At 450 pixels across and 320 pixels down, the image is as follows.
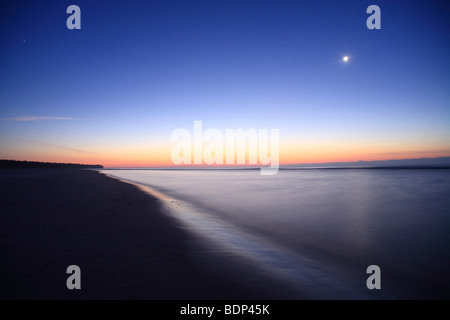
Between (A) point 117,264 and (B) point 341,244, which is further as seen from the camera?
(B) point 341,244

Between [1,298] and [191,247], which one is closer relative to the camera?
[1,298]

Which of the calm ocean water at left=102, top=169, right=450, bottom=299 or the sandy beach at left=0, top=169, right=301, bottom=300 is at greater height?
the sandy beach at left=0, top=169, right=301, bottom=300

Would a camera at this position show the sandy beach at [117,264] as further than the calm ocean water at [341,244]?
No

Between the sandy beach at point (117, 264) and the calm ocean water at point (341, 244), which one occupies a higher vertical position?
Answer: the sandy beach at point (117, 264)

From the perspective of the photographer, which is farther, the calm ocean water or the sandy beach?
the calm ocean water

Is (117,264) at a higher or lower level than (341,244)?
higher

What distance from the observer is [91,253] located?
215 inches
